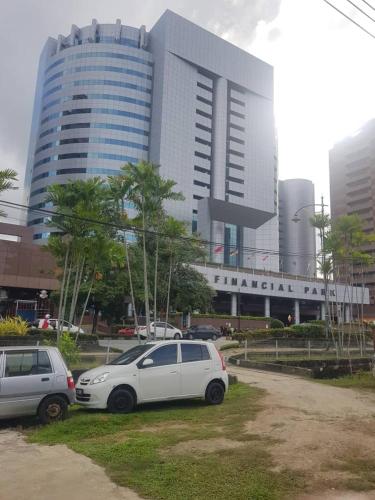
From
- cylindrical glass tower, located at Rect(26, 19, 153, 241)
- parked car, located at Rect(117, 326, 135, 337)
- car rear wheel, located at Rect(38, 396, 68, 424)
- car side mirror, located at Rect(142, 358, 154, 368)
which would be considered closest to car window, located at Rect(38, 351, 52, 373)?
car rear wheel, located at Rect(38, 396, 68, 424)

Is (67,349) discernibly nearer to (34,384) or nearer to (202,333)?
(34,384)

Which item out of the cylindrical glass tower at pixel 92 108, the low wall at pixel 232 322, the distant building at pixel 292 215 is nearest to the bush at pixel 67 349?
the low wall at pixel 232 322

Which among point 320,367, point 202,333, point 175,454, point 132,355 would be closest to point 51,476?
point 175,454

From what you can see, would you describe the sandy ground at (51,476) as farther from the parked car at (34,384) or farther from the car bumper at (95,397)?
the car bumper at (95,397)

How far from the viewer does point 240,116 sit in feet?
383

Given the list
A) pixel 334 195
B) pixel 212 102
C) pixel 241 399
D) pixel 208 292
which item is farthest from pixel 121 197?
pixel 334 195

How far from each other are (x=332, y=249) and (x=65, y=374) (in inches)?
768

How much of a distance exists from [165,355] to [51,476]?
5.02 meters

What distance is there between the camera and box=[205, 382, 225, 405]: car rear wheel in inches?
429

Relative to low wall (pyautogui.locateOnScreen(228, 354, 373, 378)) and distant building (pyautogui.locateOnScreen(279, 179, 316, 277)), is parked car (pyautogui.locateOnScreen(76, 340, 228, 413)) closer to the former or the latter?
low wall (pyautogui.locateOnScreen(228, 354, 373, 378))

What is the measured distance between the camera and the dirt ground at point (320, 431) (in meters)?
5.66

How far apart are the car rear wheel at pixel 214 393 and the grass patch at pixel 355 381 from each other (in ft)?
19.3

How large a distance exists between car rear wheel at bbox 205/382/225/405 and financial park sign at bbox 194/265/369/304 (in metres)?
45.8

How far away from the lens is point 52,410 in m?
8.89
